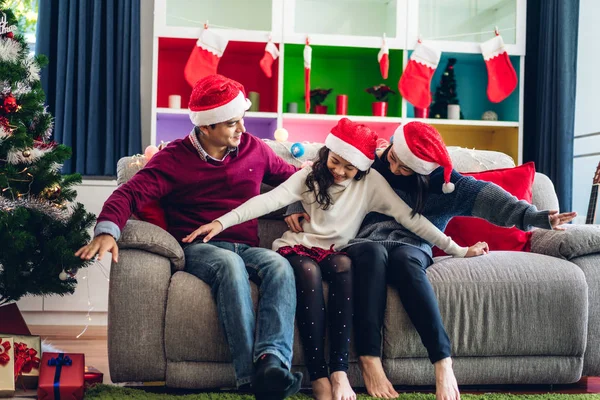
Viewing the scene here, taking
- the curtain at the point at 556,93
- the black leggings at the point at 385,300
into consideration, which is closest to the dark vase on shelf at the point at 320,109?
the curtain at the point at 556,93

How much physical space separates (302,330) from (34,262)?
108cm

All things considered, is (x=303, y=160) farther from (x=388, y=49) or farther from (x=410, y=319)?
(x=388, y=49)

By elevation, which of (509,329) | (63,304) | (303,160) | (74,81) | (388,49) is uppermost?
(388,49)

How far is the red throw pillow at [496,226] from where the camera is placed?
7.99 ft

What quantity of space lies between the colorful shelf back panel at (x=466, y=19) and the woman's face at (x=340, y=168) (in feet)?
5.87

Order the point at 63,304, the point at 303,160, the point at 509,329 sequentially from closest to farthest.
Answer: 1. the point at 509,329
2. the point at 303,160
3. the point at 63,304

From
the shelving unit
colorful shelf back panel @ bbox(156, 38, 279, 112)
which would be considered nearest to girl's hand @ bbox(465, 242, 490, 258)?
the shelving unit

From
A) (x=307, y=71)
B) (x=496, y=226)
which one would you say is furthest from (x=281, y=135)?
(x=496, y=226)

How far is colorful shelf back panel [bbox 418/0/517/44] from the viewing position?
12.3 feet

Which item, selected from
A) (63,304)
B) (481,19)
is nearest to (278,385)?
(63,304)

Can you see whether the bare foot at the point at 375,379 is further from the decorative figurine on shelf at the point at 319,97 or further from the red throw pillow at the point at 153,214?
the decorative figurine on shelf at the point at 319,97

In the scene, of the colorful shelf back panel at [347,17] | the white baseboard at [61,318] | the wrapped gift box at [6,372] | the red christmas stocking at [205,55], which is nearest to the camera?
the wrapped gift box at [6,372]

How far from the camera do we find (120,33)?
144 inches

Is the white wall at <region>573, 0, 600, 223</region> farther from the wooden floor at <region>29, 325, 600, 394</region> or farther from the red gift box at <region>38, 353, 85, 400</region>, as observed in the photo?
the red gift box at <region>38, 353, 85, 400</region>
